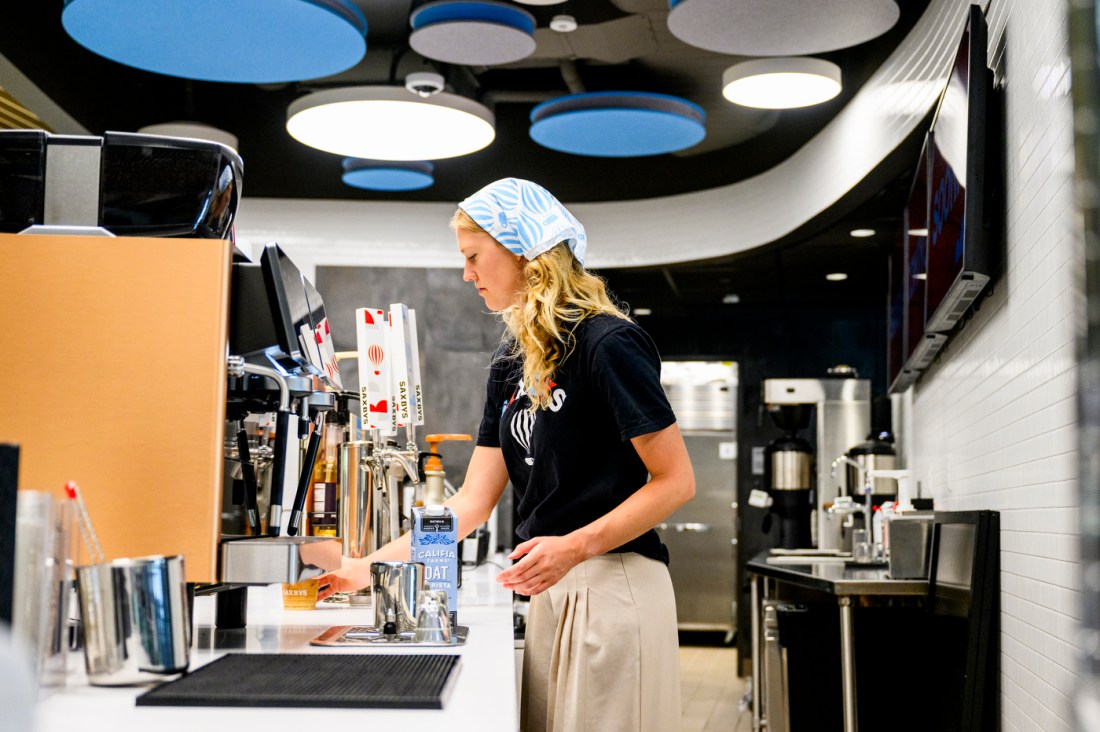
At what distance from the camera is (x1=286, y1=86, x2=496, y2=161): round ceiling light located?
5.16 metres

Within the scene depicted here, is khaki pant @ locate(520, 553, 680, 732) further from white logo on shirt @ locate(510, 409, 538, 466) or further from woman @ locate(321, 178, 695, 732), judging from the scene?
white logo on shirt @ locate(510, 409, 538, 466)

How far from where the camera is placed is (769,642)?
4.54 metres

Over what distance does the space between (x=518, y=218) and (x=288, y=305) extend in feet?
1.36

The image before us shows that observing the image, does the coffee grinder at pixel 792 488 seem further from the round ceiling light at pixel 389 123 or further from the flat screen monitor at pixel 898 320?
the round ceiling light at pixel 389 123

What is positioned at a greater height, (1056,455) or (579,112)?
(579,112)

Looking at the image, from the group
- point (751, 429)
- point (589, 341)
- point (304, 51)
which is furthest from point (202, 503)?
point (751, 429)

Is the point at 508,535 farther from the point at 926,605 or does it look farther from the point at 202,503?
the point at 202,503

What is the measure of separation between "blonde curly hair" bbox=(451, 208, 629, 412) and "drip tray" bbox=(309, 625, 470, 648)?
387 millimetres

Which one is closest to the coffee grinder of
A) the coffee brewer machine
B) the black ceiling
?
the coffee brewer machine

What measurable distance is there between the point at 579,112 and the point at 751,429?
4.30m

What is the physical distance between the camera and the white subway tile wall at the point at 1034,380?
190 centimetres

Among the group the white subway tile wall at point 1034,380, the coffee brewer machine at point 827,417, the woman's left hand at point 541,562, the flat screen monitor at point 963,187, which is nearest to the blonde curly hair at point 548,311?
the woman's left hand at point 541,562

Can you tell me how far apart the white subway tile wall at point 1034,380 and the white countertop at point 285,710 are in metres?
0.83

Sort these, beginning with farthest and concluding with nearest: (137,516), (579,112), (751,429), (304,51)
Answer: (751,429), (579,112), (304,51), (137,516)
